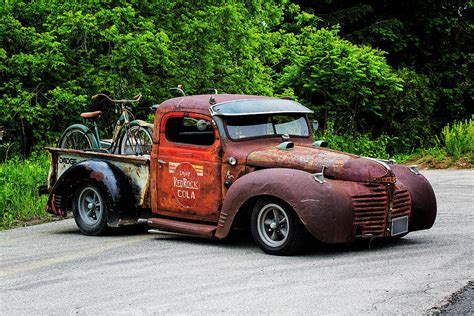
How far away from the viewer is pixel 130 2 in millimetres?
19250

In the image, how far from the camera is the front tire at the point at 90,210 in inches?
431

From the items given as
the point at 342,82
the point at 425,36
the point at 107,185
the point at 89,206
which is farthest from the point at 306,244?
the point at 425,36

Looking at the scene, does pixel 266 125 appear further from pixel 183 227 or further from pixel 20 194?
→ pixel 20 194

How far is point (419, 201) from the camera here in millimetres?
10070

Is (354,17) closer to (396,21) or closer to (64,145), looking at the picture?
(396,21)

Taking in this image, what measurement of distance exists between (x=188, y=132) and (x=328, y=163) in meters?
2.13

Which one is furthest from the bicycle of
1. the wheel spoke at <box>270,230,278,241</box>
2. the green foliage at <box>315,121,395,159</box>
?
the green foliage at <box>315,121,395,159</box>

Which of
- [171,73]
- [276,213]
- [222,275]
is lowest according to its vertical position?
[222,275]

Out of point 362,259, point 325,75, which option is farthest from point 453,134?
point 362,259

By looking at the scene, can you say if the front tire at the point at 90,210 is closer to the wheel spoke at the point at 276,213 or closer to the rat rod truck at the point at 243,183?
the rat rod truck at the point at 243,183

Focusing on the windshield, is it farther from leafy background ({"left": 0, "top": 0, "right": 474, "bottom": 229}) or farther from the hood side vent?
leafy background ({"left": 0, "top": 0, "right": 474, "bottom": 229})

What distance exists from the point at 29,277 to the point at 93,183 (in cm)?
259

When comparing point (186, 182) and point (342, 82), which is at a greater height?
point (342, 82)

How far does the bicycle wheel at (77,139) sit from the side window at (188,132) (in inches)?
80.4
